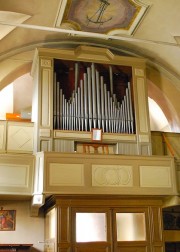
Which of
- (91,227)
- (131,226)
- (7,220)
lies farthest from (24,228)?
(131,226)

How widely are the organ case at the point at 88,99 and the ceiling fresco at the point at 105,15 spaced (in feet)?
1.94

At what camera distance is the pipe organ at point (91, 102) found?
9.58 meters

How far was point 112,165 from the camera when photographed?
871cm

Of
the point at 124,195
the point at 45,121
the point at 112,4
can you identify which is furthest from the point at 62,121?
the point at 112,4

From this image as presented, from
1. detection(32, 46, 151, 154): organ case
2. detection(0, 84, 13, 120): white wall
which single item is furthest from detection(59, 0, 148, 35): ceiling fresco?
detection(0, 84, 13, 120): white wall

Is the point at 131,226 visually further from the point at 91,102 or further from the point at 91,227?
the point at 91,102

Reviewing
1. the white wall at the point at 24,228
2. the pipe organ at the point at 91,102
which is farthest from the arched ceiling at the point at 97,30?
the white wall at the point at 24,228

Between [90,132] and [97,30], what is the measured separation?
2770 millimetres

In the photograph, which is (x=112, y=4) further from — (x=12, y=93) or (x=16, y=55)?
(x=12, y=93)

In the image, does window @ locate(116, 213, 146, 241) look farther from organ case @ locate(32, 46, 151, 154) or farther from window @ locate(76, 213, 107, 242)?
organ case @ locate(32, 46, 151, 154)

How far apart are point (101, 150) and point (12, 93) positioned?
13.8 ft

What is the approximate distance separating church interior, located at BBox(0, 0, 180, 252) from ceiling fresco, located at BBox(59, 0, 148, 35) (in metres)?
0.03

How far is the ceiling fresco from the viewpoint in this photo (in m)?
9.34

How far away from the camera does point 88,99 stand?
9.85 meters
